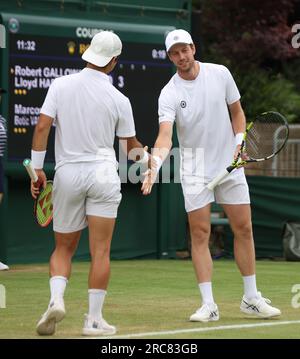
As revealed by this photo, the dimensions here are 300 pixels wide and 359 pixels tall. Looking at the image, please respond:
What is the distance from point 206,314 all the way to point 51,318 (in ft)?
4.68

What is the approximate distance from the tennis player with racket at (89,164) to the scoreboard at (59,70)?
19.0ft

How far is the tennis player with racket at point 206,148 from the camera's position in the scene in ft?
30.6

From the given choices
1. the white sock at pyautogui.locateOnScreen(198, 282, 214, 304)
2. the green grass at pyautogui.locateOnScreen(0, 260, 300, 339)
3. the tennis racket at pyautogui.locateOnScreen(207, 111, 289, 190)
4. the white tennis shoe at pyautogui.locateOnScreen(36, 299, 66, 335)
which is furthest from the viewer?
the tennis racket at pyautogui.locateOnScreen(207, 111, 289, 190)

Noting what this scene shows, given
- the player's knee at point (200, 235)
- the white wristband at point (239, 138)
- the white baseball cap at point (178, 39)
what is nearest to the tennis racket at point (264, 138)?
the white wristband at point (239, 138)

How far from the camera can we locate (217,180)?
9359 millimetres

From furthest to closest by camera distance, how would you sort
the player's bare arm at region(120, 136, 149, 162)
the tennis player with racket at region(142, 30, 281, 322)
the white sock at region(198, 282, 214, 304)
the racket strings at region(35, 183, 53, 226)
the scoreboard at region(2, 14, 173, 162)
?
the scoreboard at region(2, 14, 173, 162), the racket strings at region(35, 183, 53, 226), the tennis player with racket at region(142, 30, 281, 322), the white sock at region(198, 282, 214, 304), the player's bare arm at region(120, 136, 149, 162)

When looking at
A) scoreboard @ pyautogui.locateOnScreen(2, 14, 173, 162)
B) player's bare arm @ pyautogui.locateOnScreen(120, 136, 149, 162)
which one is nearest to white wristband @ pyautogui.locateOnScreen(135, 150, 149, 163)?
player's bare arm @ pyautogui.locateOnScreen(120, 136, 149, 162)

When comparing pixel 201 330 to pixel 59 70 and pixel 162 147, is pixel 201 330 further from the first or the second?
pixel 59 70

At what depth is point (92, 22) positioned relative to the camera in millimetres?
14828

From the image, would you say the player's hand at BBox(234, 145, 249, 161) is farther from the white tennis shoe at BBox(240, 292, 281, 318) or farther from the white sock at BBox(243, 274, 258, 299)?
Result: the white tennis shoe at BBox(240, 292, 281, 318)

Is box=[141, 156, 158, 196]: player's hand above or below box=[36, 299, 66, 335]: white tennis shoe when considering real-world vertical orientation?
above

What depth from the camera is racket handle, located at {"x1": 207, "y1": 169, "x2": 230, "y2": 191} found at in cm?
935

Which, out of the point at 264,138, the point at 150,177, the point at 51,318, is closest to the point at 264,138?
the point at 264,138

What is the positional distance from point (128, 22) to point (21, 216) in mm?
2740
